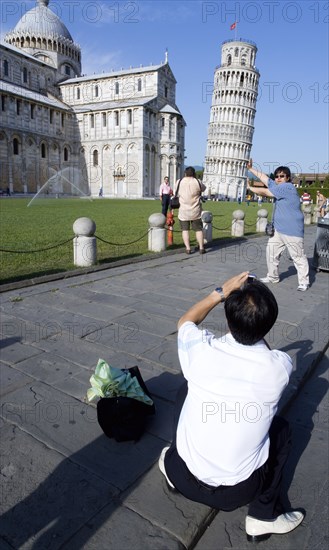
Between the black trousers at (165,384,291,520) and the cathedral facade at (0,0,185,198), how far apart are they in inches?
1983

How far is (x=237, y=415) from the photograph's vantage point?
155 cm

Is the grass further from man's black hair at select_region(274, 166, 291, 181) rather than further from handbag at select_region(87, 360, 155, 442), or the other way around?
handbag at select_region(87, 360, 155, 442)

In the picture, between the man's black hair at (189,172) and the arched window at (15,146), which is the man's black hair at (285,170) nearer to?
the man's black hair at (189,172)

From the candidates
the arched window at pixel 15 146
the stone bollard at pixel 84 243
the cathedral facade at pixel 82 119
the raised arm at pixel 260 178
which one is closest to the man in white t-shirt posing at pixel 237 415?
the raised arm at pixel 260 178

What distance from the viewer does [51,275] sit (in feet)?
19.9

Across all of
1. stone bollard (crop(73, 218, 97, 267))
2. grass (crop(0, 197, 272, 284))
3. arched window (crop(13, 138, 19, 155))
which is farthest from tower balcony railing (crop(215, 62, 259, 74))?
stone bollard (crop(73, 218, 97, 267))

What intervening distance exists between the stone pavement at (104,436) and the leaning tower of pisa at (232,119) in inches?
2813

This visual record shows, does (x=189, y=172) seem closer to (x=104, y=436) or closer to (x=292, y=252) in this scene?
(x=292, y=252)

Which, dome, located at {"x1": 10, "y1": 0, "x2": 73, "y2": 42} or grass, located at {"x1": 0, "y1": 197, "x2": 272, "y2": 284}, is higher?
dome, located at {"x1": 10, "y1": 0, "x2": 73, "y2": 42}

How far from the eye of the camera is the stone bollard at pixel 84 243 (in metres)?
6.91

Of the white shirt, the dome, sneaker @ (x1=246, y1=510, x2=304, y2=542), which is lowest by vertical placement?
sneaker @ (x1=246, y1=510, x2=304, y2=542)

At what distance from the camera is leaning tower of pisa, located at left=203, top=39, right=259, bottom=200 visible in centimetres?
7431

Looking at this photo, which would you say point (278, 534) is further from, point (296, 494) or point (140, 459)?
point (140, 459)

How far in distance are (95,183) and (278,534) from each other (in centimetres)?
5833
